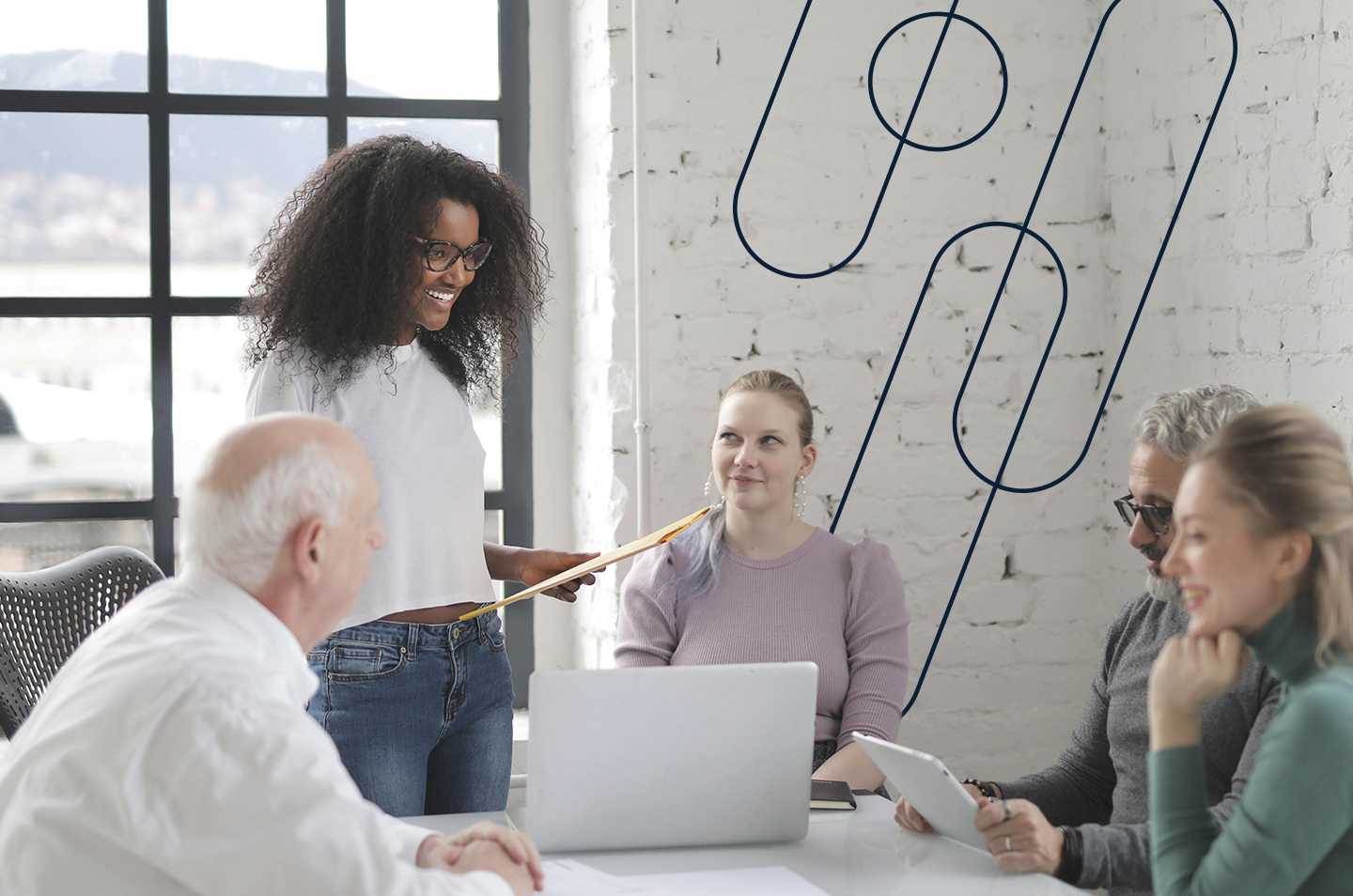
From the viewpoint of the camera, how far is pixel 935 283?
10.2ft

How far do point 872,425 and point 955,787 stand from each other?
1392 mm

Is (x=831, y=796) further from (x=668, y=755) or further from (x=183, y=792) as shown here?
(x=183, y=792)

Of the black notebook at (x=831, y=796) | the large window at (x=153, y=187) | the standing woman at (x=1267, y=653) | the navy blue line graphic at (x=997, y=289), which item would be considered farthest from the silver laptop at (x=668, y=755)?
the large window at (x=153, y=187)

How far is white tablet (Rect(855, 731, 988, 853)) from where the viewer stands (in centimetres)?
171

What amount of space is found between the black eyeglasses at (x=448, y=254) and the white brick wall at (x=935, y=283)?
0.64 m

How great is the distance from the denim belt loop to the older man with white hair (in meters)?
0.80

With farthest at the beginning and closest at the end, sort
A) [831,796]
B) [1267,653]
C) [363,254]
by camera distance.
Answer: [363,254]
[831,796]
[1267,653]

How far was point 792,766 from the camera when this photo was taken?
1808 millimetres

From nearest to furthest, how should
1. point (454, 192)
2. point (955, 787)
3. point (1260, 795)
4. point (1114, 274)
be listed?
1. point (1260, 795)
2. point (955, 787)
3. point (454, 192)
4. point (1114, 274)

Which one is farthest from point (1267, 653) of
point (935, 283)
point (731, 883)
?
point (935, 283)

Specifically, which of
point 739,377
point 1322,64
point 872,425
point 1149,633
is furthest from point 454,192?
point 1322,64

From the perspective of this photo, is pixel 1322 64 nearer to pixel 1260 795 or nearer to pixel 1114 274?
pixel 1114 274

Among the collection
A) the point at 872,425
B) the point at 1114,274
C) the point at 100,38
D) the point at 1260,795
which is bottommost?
the point at 1260,795

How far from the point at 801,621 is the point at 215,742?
1.58m
